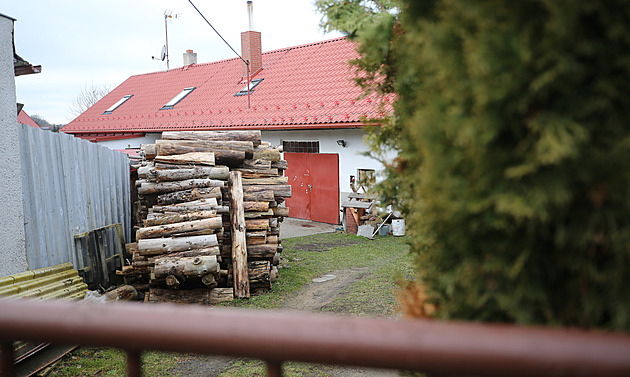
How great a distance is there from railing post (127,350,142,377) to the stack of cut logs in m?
5.65

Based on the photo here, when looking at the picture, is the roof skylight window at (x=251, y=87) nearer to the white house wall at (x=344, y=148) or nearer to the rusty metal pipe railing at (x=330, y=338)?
the white house wall at (x=344, y=148)

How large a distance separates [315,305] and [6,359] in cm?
634

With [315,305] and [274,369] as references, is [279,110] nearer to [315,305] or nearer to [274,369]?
[315,305]

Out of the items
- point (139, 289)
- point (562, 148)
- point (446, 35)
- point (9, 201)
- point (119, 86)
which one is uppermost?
point (119, 86)

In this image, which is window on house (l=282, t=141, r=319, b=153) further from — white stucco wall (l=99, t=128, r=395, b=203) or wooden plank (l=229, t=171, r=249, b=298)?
wooden plank (l=229, t=171, r=249, b=298)

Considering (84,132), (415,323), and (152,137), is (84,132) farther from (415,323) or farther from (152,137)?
(415,323)

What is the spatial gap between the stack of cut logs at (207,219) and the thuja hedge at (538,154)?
591 centimetres

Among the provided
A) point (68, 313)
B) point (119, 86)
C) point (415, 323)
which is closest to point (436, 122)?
point (415, 323)

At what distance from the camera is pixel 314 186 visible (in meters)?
15.2

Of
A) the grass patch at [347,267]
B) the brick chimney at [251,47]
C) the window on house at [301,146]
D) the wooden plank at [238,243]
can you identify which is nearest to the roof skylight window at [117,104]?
the brick chimney at [251,47]

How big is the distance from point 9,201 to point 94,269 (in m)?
2.40

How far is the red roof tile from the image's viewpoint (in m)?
14.8

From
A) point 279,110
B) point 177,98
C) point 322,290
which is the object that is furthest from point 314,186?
point 177,98

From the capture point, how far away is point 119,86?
27.9 m
